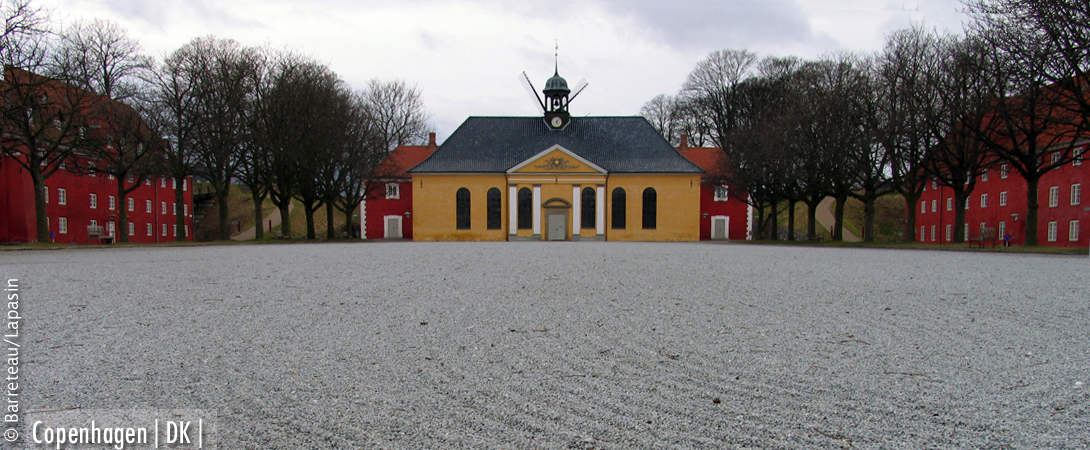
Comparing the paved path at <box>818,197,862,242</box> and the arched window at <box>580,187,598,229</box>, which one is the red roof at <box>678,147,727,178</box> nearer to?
the arched window at <box>580,187,598,229</box>

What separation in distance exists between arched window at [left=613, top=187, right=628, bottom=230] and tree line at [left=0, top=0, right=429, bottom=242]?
16.6 metres

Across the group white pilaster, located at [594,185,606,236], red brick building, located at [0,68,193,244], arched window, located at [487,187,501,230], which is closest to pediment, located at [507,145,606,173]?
white pilaster, located at [594,185,606,236]

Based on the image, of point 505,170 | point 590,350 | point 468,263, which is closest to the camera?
point 590,350

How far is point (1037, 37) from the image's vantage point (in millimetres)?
19812

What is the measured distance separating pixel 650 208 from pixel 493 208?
11.3 metres

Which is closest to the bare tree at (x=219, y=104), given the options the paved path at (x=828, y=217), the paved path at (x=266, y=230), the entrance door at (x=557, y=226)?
the entrance door at (x=557, y=226)

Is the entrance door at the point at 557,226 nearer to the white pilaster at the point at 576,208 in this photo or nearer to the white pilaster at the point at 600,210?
the white pilaster at the point at 576,208

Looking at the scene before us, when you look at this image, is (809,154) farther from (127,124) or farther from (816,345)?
(127,124)

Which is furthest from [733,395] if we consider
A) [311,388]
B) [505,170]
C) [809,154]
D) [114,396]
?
[505,170]

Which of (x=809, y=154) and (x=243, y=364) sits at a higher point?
(x=809, y=154)

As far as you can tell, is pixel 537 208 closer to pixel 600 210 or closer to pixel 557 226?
pixel 557 226

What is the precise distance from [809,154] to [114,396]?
3247 cm

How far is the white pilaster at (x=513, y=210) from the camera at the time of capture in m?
42.8

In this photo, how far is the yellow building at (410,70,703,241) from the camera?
141 feet
